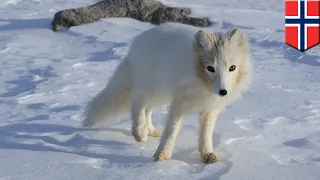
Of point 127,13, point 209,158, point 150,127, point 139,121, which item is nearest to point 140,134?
point 139,121

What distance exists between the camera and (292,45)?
7.02 metres

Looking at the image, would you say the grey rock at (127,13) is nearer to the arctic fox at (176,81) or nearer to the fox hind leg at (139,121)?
the arctic fox at (176,81)

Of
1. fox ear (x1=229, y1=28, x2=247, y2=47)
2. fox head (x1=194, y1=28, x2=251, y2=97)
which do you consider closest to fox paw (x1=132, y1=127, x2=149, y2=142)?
fox head (x1=194, y1=28, x2=251, y2=97)

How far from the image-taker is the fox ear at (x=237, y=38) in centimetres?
312

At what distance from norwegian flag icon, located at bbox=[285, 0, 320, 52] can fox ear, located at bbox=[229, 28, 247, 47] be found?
384cm

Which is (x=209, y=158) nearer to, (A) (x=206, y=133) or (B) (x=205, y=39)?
(A) (x=206, y=133)

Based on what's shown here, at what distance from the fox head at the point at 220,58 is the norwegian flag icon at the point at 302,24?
12.8 feet

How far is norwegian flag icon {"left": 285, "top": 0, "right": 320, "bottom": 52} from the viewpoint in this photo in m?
7.14

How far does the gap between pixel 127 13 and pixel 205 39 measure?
19.9 feet

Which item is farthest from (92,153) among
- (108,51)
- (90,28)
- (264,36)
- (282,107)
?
(90,28)

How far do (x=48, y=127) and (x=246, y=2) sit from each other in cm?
698

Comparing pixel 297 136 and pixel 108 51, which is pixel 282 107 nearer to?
pixel 297 136

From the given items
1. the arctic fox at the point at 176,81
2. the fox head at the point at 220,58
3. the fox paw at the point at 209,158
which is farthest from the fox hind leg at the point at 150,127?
the fox head at the point at 220,58

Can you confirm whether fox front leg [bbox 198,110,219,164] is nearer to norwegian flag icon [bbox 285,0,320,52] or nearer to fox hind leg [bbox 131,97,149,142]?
fox hind leg [bbox 131,97,149,142]
